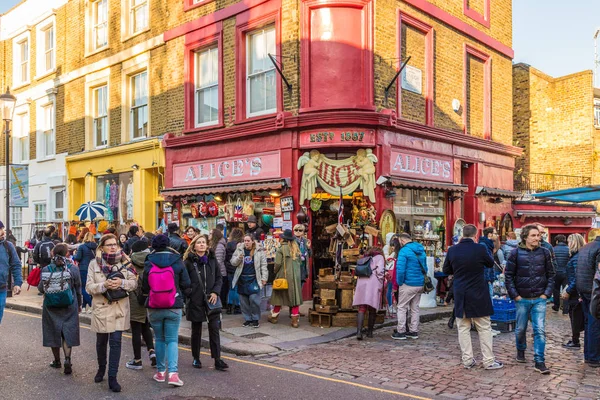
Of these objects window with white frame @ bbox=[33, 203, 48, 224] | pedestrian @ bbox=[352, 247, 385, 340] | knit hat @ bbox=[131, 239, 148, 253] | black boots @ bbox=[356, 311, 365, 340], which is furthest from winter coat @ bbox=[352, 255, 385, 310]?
window with white frame @ bbox=[33, 203, 48, 224]

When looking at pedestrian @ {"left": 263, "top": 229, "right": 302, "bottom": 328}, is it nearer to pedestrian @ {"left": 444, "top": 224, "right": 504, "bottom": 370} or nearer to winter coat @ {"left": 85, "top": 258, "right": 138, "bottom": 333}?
pedestrian @ {"left": 444, "top": 224, "right": 504, "bottom": 370}

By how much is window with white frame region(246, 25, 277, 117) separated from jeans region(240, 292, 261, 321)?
18.8 feet

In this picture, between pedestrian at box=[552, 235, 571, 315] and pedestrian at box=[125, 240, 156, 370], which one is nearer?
pedestrian at box=[125, 240, 156, 370]

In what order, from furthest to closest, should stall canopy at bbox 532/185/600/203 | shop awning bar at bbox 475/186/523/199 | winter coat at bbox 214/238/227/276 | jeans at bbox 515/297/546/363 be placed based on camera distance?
shop awning bar at bbox 475/186/523/199 < stall canopy at bbox 532/185/600/203 < winter coat at bbox 214/238/227/276 < jeans at bbox 515/297/546/363

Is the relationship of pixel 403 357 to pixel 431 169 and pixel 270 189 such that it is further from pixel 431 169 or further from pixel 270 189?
pixel 431 169

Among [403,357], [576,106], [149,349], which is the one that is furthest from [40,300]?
[576,106]

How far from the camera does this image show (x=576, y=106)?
24469 mm

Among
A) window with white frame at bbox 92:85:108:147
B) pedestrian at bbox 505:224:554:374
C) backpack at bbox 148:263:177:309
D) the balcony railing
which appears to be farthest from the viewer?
the balcony railing

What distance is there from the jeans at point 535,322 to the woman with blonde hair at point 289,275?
4.17 metres

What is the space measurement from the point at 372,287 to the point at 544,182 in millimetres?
16021

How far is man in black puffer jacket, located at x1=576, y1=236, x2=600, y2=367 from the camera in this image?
312 inches

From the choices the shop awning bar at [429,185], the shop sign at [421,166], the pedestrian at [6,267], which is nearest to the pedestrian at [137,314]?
the pedestrian at [6,267]

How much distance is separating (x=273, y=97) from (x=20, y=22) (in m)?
16.0

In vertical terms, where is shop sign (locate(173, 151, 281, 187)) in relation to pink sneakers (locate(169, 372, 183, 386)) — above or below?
above
